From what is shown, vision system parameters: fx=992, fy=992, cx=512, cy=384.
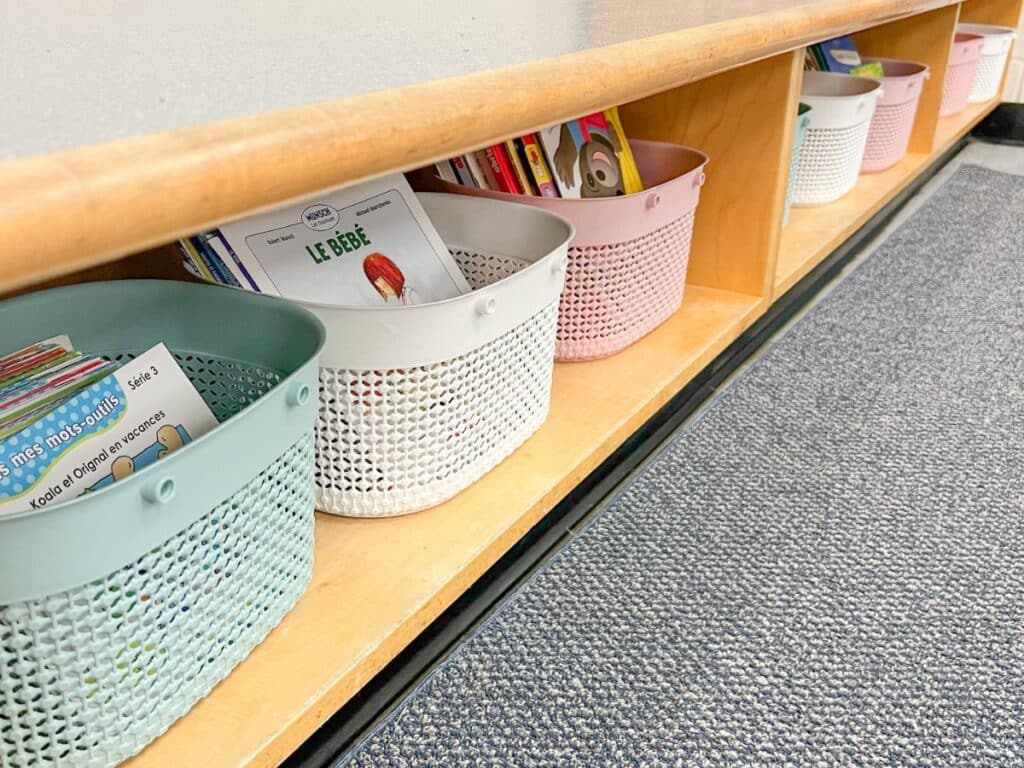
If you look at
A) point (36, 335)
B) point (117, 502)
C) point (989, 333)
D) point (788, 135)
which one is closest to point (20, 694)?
point (117, 502)

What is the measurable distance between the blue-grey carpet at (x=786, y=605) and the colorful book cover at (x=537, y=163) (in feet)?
0.95

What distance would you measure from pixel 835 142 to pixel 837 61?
322 mm

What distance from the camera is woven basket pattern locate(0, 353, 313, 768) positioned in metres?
0.45

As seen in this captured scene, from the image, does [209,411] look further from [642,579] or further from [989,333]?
[989,333]

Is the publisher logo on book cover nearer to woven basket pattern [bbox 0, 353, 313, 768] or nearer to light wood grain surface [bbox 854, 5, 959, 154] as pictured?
woven basket pattern [bbox 0, 353, 313, 768]

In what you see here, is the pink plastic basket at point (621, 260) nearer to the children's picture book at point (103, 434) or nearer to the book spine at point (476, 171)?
the book spine at point (476, 171)

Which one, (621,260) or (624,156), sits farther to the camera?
(624,156)

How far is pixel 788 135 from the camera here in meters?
1.06

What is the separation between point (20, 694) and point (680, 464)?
662mm

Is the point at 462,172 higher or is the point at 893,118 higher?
the point at 462,172

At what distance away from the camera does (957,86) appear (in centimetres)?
204

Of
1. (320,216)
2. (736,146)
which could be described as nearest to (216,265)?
(320,216)

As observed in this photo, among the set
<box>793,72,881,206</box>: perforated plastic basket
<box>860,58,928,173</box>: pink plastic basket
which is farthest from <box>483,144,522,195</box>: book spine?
<box>860,58,928,173</box>: pink plastic basket

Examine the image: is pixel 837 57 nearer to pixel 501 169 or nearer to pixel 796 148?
pixel 796 148
